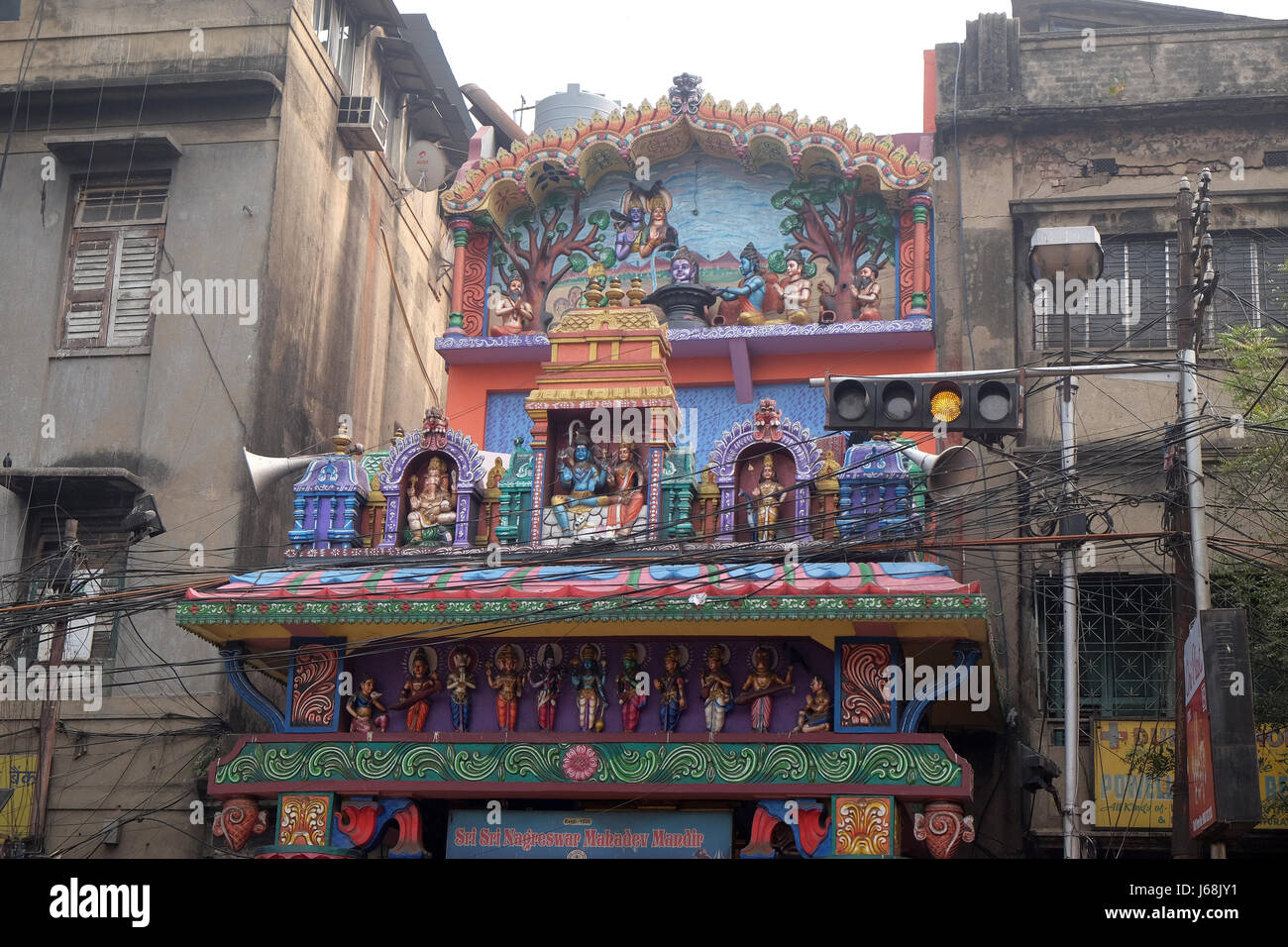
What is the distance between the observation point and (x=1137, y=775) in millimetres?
18250

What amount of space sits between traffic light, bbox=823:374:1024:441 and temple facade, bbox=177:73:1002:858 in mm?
→ 1125

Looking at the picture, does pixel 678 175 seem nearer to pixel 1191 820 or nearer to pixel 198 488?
pixel 198 488

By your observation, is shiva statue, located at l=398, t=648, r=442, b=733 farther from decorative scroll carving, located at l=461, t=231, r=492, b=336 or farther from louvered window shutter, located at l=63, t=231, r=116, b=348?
louvered window shutter, located at l=63, t=231, r=116, b=348

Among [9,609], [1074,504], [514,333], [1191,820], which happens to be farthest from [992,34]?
[9,609]

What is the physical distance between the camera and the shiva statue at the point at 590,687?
53.2 feet

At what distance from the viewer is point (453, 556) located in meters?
17.0

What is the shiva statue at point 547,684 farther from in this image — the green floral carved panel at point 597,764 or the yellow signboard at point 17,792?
the yellow signboard at point 17,792

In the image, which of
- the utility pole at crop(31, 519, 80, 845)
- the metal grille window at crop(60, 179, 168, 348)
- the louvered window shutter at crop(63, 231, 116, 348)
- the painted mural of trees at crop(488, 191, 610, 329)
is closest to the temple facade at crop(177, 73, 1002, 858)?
the utility pole at crop(31, 519, 80, 845)

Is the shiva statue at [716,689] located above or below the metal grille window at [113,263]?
below

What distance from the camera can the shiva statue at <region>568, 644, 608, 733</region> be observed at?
53.2 feet

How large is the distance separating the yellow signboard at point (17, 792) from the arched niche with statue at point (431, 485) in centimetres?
515

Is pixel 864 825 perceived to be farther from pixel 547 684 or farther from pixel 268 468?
pixel 268 468

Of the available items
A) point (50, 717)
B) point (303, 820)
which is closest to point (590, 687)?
point (303, 820)

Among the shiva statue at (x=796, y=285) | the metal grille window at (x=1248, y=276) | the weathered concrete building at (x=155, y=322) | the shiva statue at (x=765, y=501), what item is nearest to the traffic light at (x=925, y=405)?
the shiva statue at (x=765, y=501)
